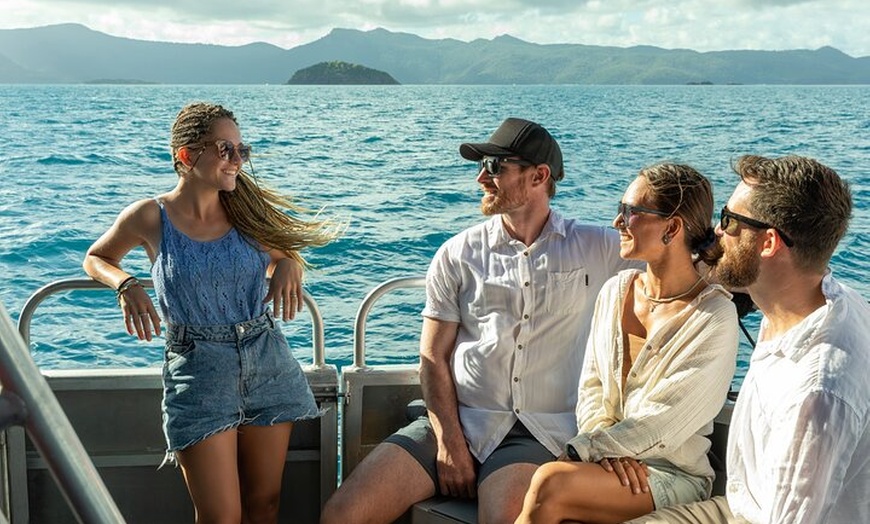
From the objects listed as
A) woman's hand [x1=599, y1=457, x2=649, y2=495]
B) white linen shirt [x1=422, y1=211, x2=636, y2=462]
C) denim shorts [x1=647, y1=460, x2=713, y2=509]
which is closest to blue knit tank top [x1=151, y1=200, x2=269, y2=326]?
white linen shirt [x1=422, y1=211, x2=636, y2=462]

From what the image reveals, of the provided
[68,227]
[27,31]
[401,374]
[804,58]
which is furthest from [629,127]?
[27,31]

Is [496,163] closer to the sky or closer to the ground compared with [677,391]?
closer to the sky

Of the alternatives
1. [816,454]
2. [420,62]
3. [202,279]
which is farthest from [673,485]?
[420,62]

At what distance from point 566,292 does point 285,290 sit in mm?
854

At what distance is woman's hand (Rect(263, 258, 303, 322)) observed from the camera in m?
3.04

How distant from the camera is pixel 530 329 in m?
3.28

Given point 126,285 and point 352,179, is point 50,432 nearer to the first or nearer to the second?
point 126,285

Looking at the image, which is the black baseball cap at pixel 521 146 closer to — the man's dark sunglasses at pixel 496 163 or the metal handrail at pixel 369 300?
the man's dark sunglasses at pixel 496 163

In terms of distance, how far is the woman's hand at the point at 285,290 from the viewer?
3.04m

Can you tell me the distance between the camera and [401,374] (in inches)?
140

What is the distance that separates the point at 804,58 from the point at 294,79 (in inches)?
2618

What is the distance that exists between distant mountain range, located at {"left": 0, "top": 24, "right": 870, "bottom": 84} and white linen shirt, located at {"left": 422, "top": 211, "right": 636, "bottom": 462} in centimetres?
11404

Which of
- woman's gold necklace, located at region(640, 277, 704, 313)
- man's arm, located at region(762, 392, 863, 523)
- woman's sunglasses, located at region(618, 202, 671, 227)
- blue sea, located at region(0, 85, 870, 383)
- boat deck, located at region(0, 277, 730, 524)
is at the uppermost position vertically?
woman's sunglasses, located at region(618, 202, 671, 227)

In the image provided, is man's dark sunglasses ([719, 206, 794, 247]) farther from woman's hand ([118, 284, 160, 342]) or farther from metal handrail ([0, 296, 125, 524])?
metal handrail ([0, 296, 125, 524])
